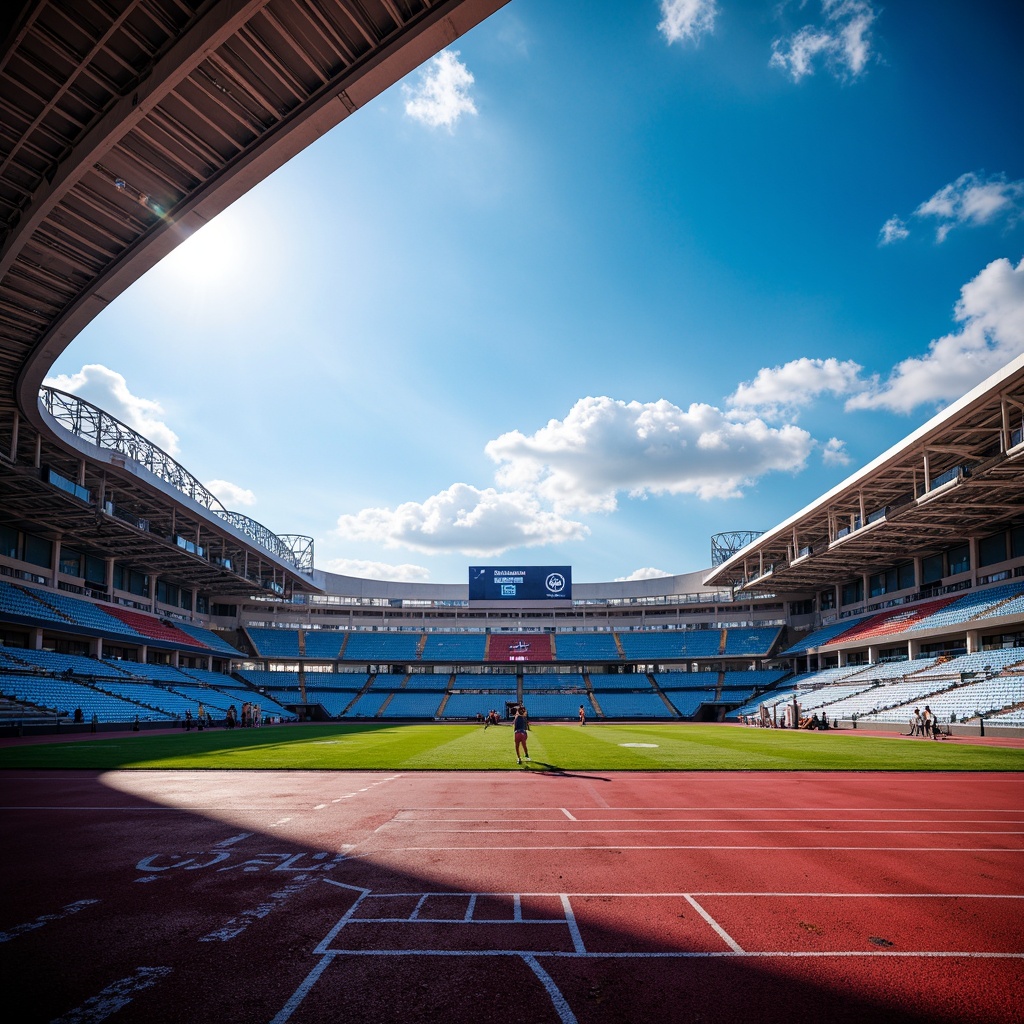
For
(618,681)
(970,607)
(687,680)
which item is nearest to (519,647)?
(618,681)

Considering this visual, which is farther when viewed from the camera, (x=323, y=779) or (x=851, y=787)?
(x=323, y=779)

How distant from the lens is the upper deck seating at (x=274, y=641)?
252 ft

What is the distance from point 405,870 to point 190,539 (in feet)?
190

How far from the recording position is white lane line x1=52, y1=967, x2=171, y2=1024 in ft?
15.6

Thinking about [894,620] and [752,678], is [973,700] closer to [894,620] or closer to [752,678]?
[894,620]

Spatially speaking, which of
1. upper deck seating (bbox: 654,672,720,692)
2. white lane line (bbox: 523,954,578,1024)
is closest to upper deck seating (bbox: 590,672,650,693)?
upper deck seating (bbox: 654,672,720,692)

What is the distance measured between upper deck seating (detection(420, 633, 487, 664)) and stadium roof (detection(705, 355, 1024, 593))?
32.1m

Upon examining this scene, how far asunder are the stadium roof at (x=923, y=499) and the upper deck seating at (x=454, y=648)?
32084 mm

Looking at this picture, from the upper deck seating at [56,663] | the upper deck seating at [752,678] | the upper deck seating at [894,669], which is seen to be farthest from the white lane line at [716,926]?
the upper deck seating at [752,678]

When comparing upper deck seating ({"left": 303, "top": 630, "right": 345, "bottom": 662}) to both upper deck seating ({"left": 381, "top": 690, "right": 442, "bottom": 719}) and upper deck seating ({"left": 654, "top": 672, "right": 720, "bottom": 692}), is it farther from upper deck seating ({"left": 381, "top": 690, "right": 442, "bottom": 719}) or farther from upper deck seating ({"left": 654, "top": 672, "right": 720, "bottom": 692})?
upper deck seating ({"left": 654, "top": 672, "right": 720, "bottom": 692})

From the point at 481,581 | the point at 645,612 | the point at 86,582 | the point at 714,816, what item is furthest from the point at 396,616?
the point at 714,816

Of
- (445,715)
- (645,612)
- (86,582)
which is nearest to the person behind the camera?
(86,582)

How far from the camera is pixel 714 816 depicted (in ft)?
42.2

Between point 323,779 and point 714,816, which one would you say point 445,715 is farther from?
point 714,816
